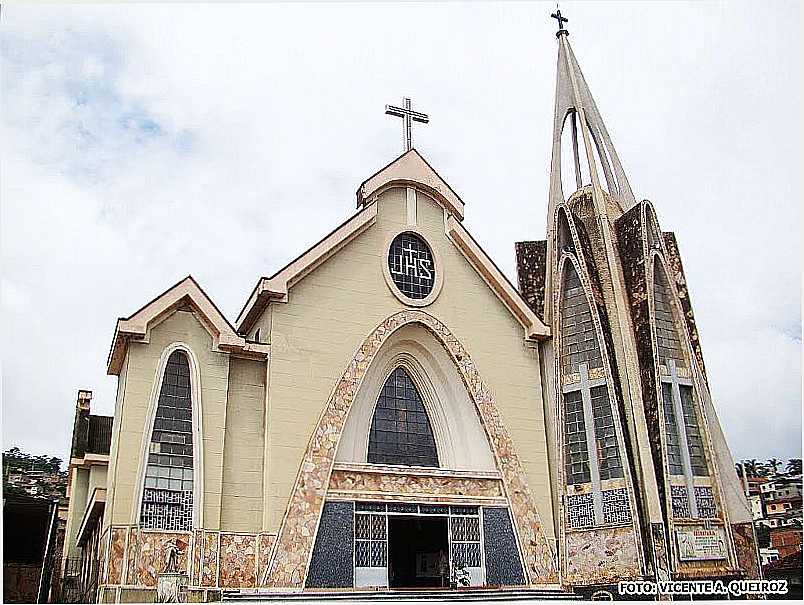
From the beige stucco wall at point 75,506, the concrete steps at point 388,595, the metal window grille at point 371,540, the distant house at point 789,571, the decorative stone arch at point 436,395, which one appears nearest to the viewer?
the concrete steps at point 388,595

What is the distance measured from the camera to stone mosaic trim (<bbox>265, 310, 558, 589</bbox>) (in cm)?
1192

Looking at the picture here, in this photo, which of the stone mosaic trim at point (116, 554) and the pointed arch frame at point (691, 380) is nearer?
the stone mosaic trim at point (116, 554)

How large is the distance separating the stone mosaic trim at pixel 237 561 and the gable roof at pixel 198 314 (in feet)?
9.18

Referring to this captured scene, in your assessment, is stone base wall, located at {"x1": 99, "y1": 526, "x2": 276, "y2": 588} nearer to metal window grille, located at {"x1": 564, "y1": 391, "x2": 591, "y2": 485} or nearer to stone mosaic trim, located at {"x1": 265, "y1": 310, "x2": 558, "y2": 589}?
stone mosaic trim, located at {"x1": 265, "y1": 310, "x2": 558, "y2": 589}

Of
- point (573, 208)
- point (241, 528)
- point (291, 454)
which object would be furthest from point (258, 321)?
point (573, 208)

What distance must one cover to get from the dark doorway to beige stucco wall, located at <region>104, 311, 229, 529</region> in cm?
336

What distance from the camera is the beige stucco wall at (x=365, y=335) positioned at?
41.1 feet

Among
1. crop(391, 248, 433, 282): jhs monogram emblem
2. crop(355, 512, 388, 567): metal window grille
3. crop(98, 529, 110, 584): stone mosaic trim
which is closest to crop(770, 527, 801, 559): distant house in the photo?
crop(355, 512, 388, 567): metal window grille

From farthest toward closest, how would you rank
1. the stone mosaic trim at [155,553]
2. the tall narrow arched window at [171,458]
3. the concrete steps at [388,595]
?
the concrete steps at [388,595], the tall narrow arched window at [171,458], the stone mosaic trim at [155,553]

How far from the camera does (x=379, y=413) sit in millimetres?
13742

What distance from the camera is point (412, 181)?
14766mm

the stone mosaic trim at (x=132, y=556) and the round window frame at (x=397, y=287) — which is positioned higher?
the round window frame at (x=397, y=287)

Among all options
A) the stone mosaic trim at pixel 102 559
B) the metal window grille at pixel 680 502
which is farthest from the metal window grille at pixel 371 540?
the metal window grille at pixel 680 502

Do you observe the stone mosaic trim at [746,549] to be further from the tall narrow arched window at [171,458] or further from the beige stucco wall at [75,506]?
the beige stucco wall at [75,506]
